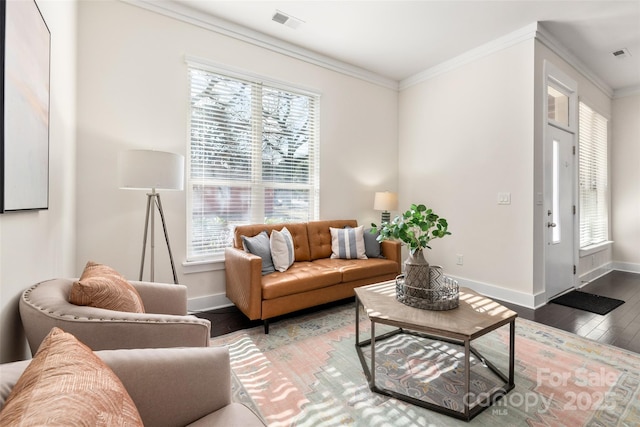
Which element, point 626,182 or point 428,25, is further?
point 626,182

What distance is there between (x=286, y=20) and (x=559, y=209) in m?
3.89

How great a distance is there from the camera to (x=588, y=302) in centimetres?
333

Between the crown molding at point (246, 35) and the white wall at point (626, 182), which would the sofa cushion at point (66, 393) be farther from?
the white wall at point (626, 182)

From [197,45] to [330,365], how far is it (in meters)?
3.19

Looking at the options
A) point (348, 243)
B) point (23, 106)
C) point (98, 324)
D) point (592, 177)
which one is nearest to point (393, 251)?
point (348, 243)

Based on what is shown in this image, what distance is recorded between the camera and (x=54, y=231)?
1.73m

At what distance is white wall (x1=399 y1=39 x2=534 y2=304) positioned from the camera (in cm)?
326

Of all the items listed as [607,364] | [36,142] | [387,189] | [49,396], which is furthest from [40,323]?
[387,189]

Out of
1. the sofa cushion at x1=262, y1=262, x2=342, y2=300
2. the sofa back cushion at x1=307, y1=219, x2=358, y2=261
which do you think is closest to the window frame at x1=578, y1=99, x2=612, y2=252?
the sofa back cushion at x1=307, y1=219, x2=358, y2=261

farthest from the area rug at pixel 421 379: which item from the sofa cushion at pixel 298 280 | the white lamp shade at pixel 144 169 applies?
the white lamp shade at pixel 144 169

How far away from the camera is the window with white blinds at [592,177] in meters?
4.36

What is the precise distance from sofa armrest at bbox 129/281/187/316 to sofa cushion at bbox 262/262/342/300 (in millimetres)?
774

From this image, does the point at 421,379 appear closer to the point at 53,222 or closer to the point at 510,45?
the point at 53,222

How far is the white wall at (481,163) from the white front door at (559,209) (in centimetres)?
36
